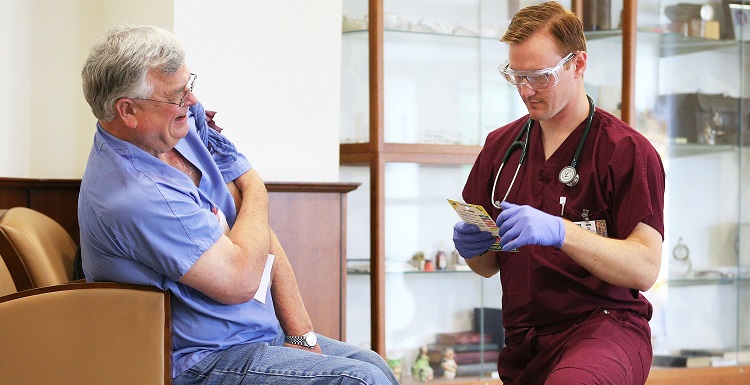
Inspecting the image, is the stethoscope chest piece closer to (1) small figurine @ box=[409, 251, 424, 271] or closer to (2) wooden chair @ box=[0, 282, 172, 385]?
(2) wooden chair @ box=[0, 282, 172, 385]

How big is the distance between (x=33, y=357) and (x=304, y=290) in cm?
118

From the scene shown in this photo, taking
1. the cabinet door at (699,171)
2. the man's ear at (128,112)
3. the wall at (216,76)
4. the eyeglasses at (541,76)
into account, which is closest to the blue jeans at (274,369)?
the man's ear at (128,112)

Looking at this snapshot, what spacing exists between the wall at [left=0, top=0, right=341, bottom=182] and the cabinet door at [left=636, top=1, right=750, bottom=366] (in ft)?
5.35

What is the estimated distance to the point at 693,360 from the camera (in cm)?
380

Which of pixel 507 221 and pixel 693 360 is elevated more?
pixel 507 221

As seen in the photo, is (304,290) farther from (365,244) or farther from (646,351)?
(646,351)

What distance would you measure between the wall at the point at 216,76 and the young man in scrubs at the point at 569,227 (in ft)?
2.99

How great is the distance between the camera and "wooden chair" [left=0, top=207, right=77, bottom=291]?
1.85m

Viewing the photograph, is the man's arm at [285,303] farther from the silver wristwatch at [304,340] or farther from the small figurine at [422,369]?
the small figurine at [422,369]

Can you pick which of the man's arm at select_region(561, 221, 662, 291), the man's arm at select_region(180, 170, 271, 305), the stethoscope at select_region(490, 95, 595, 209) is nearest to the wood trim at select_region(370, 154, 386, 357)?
the stethoscope at select_region(490, 95, 595, 209)

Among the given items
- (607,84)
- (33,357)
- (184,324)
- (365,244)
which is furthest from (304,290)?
(607,84)

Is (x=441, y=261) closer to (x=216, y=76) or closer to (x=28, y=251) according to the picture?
(x=216, y=76)

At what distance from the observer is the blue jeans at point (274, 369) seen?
5.54 ft

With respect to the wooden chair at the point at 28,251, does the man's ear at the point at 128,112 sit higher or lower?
higher
